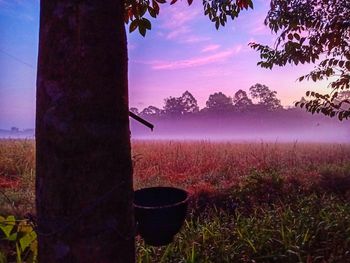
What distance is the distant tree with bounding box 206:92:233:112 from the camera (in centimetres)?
9419

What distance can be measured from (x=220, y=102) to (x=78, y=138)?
9467 cm

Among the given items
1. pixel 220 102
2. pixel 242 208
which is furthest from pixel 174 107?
pixel 242 208

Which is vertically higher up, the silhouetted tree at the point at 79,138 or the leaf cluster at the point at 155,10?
the leaf cluster at the point at 155,10

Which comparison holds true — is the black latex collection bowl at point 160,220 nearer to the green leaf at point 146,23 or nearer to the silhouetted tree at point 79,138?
the silhouetted tree at point 79,138

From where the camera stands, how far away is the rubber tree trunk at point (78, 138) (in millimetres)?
1184

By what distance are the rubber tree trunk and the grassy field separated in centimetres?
125

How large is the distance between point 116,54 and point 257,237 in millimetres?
3870

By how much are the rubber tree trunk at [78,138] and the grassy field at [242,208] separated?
1.25m

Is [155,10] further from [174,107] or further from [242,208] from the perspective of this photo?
[174,107]

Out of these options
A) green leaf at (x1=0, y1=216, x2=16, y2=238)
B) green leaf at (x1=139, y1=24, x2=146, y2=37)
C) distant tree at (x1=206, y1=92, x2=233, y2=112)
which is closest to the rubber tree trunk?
green leaf at (x1=0, y1=216, x2=16, y2=238)

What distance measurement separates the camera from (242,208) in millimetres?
6477

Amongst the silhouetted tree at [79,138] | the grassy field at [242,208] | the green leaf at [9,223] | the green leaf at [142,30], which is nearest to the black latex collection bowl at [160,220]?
the grassy field at [242,208]

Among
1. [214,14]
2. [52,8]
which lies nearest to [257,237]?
[214,14]

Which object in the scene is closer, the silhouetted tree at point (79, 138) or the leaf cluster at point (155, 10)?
the silhouetted tree at point (79, 138)
